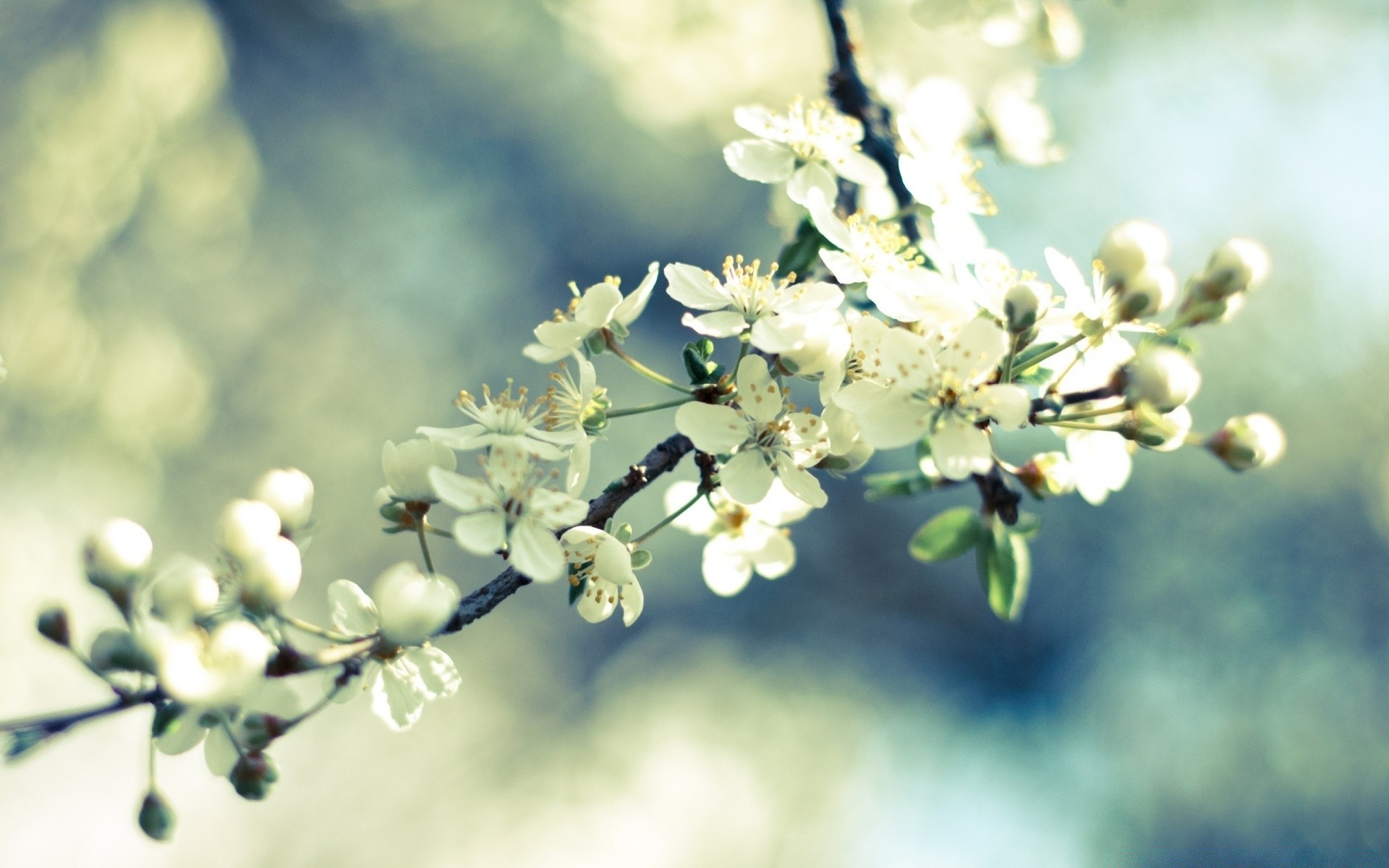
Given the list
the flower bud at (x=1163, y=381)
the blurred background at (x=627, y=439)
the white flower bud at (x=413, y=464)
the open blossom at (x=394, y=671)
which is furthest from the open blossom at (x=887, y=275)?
the blurred background at (x=627, y=439)

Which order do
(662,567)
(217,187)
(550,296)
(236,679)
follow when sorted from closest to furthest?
(236,679), (217,187), (662,567), (550,296)

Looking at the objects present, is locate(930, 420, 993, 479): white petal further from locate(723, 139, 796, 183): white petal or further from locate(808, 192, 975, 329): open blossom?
locate(723, 139, 796, 183): white petal

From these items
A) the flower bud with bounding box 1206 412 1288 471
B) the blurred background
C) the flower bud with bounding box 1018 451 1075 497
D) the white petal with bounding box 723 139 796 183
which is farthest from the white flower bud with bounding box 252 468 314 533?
the blurred background

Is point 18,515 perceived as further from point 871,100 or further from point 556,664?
point 871,100

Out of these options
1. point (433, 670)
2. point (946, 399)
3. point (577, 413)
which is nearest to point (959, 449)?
→ point (946, 399)

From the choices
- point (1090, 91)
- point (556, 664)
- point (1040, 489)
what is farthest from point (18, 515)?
point (1090, 91)

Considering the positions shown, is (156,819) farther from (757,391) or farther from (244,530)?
(757,391)
